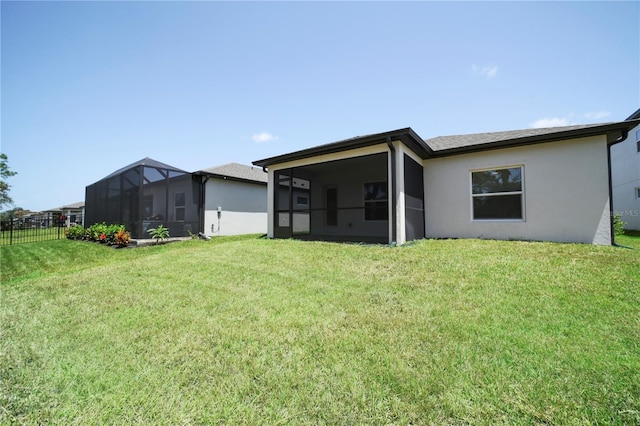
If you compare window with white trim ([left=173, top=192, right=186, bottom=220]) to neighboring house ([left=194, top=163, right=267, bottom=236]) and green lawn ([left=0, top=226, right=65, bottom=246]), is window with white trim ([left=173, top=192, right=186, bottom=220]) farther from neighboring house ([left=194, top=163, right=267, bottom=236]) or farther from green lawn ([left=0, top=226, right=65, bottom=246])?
green lawn ([left=0, top=226, right=65, bottom=246])

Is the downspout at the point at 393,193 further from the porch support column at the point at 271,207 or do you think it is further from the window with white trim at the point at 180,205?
the window with white trim at the point at 180,205

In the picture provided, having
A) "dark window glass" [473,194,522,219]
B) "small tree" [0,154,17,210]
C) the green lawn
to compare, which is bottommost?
the green lawn

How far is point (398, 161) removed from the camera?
22.2 feet

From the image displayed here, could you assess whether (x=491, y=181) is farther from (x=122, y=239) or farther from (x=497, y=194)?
(x=122, y=239)

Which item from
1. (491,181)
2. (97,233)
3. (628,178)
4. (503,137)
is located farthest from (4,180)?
(628,178)

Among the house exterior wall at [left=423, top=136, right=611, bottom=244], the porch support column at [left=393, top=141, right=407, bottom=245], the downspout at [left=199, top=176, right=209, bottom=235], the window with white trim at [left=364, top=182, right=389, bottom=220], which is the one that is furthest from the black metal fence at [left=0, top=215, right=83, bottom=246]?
the house exterior wall at [left=423, top=136, right=611, bottom=244]

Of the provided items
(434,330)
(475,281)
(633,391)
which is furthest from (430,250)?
(633,391)

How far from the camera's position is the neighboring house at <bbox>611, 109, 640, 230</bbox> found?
13617mm

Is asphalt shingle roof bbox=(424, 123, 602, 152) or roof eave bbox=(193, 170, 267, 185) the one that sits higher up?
asphalt shingle roof bbox=(424, 123, 602, 152)

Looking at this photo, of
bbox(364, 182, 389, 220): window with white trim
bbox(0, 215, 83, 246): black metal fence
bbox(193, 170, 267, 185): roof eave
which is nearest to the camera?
bbox(364, 182, 389, 220): window with white trim

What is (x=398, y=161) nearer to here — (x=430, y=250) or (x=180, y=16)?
(x=430, y=250)

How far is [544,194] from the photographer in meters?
6.86

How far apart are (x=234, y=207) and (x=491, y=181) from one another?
436 inches

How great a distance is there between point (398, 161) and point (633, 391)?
5603 millimetres
